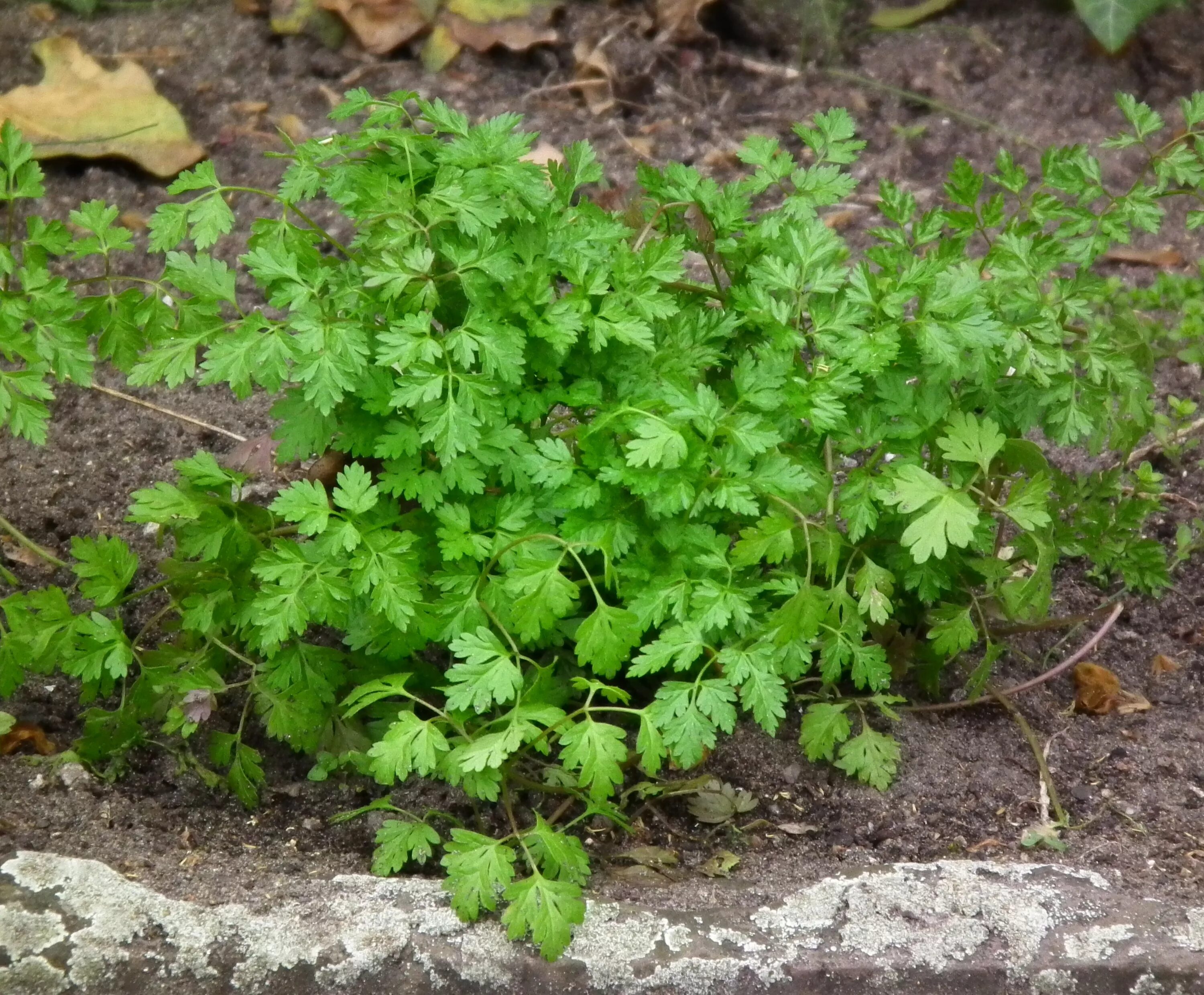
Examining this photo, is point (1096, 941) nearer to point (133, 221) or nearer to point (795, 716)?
point (795, 716)

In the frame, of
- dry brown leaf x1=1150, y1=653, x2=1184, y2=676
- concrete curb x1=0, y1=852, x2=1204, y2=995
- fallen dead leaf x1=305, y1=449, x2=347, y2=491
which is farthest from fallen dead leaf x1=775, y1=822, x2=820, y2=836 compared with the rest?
fallen dead leaf x1=305, y1=449, x2=347, y2=491

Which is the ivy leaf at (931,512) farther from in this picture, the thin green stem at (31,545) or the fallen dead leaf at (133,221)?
the fallen dead leaf at (133,221)

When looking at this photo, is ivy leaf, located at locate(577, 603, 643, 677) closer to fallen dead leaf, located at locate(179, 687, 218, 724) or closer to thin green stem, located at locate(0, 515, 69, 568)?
fallen dead leaf, located at locate(179, 687, 218, 724)

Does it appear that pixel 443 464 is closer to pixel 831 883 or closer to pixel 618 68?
pixel 831 883

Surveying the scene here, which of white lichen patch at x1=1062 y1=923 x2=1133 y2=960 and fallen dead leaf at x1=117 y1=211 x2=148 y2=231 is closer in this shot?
white lichen patch at x1=1062 y1=923 x2=1133 y2=960

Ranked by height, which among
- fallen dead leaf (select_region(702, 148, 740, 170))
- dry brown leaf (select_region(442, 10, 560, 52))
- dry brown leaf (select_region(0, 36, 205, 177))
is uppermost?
dry brown leaf (select_region(442, 10, 560, 52))

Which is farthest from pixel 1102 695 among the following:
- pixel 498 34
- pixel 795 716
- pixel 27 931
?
pixel 498 34

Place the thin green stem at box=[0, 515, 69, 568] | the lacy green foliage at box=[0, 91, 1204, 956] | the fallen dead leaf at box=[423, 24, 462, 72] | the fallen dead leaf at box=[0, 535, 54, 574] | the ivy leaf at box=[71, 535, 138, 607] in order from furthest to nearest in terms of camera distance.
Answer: the fallen dead leaf at box=[423, 24, 462, 72], the fallen dead leaf at box=[0, 535, 54, 574], the thin green stem at box=[0, 515, 69, 568], the ivy leaf at box=[71, 535, 138, 607], the lacy green foliage at box=[0, 91, 1204, 956]
